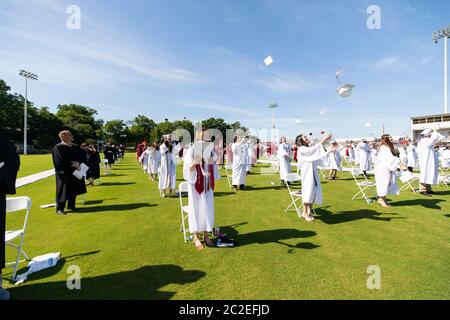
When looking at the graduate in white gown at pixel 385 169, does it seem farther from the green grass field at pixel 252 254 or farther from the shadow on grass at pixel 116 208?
the shadow on grass at pixel 116 208

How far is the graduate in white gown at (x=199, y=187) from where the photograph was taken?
14.6 ft

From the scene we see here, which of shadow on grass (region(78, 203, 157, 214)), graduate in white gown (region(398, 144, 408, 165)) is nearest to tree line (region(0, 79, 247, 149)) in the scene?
graduate in white gown (region(398, 144, 408, 165))

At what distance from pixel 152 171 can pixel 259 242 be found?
10793 mm

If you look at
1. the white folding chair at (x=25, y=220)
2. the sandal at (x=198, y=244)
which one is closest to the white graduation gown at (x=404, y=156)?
the sandal at (x=198, y=244)

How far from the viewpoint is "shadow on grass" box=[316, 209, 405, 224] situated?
6145 mm

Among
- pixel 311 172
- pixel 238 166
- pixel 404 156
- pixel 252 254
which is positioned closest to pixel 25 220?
pixel 252 254

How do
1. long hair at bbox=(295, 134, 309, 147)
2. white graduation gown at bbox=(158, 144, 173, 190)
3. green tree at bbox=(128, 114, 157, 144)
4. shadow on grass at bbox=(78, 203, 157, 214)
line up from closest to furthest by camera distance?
long hair at bbox=(295, 134, 309, 147)
shadow on grass at bbox=(78, 203, 157, 214)
white graduation gown at bbox=(158, 144, 173, 190)
green tree at bbox=(128, 114, 157, 144)

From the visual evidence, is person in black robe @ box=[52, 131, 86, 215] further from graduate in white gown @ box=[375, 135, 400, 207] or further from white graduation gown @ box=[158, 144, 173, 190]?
graduate in white gown @ box=[375, 135, 400, 207]

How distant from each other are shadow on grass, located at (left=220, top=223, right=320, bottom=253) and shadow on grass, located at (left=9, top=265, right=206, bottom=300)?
153 centimetres

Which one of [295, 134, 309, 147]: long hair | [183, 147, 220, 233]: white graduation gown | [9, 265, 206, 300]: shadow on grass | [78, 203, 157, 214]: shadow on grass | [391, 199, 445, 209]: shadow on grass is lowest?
[9, 265, 206, 300]: shadow on grass

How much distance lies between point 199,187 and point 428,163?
9.22 metres

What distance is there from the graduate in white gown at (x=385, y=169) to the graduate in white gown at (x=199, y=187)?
18.7 feet

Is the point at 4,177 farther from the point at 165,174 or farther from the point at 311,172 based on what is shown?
the point at 165,174
